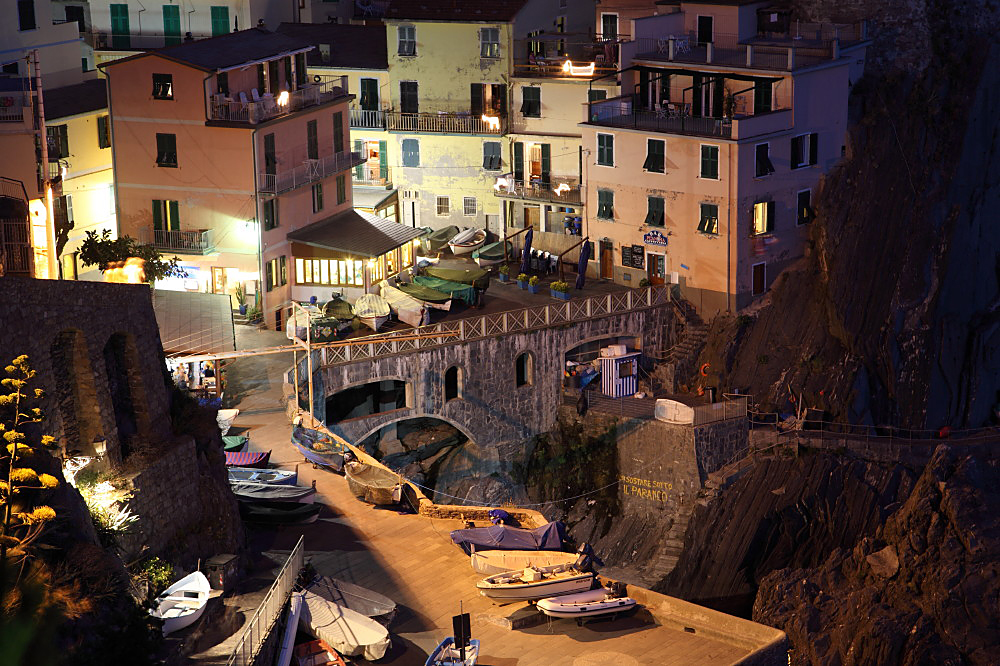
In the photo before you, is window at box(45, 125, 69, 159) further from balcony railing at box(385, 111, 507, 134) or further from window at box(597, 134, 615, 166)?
window at box(597, 134, 615, 166)

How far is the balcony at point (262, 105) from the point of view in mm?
67812

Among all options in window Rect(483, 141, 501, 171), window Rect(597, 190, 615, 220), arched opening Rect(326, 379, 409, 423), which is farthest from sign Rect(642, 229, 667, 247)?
arched opening Rect(326, 379, 409, 423)

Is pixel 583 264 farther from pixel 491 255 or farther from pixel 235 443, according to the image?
pixel 235 443

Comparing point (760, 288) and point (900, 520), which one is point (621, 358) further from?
point (900, 520)

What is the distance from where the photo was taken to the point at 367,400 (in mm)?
63906

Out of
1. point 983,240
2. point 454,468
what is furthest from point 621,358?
Answer: point 983,240

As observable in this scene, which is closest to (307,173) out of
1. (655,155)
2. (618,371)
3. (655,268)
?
(655,155)

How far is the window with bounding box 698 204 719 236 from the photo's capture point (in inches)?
2685

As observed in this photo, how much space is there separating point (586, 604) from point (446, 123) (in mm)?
37537

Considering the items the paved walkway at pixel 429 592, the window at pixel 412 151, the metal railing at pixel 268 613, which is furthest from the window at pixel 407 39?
the metal railing at pixel 268 613

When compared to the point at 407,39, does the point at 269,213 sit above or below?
below

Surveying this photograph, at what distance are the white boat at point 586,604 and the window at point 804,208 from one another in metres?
26.9

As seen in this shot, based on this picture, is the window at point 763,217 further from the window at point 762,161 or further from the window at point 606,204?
the window at point 606,204

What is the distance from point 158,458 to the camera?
45.2 meters
